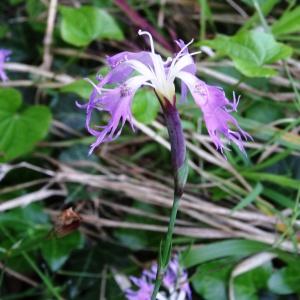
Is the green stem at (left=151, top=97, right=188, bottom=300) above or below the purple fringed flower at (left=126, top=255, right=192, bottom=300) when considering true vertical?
above

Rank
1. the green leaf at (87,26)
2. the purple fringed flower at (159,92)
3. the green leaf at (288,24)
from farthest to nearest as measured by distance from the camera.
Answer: the green leaf at (87,26)
the green leaf at (288,24)
the purple fringed flower at (159,92)

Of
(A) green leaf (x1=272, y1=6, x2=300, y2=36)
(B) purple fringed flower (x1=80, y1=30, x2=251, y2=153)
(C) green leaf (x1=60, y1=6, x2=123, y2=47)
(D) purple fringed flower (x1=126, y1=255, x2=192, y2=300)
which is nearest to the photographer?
(B) purple fringed flower (x1=80, y1=30, x2=251, y2=153)

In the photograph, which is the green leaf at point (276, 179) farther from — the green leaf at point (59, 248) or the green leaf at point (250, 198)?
the green leaf at point (59, 248)

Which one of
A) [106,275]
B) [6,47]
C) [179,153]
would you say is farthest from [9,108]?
[179,153]

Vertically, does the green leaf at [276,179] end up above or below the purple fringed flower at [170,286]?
above

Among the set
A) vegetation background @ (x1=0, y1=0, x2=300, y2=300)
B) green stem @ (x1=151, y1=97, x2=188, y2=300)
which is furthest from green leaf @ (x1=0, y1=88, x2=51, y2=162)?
green stem @ (x1=151, y1=97, x2=188, y2=300)

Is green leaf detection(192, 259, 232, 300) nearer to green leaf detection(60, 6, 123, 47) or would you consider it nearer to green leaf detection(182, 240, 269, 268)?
green leaf detection(182, 240, 269, 268)

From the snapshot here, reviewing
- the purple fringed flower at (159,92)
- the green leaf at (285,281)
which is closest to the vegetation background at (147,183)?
the green leaf at (285,281)
